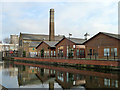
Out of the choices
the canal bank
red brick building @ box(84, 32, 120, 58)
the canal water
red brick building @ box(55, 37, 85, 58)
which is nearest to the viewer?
the canal water

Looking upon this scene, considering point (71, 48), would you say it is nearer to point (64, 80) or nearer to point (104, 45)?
point (104, 45)

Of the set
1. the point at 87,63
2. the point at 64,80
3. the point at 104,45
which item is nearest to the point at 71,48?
the point at 104,45

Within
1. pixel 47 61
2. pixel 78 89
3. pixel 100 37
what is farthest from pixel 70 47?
pixel 78 89

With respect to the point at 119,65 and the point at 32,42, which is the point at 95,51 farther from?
the point at 32,42

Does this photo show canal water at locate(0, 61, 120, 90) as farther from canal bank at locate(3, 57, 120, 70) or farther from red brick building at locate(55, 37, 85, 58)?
red brick building at locate(55, 37, 85, 58)

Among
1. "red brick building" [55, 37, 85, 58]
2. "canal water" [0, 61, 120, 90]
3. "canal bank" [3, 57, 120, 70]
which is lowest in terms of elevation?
"canal water" [0, 61, 120, 90]

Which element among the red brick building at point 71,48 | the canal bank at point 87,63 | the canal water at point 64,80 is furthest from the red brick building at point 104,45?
the canal water at point 64,80

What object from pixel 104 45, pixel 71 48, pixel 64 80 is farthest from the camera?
pixel 71 48

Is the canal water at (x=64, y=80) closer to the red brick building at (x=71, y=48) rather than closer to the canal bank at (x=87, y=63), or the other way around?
the canal bank at (x=87, y=63)

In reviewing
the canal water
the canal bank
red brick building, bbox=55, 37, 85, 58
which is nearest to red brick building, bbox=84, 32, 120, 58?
the canal bank

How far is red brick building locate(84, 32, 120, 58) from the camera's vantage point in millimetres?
22672

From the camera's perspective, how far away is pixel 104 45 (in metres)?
24.4

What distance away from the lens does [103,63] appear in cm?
1944

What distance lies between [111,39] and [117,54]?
2665 millimetres
